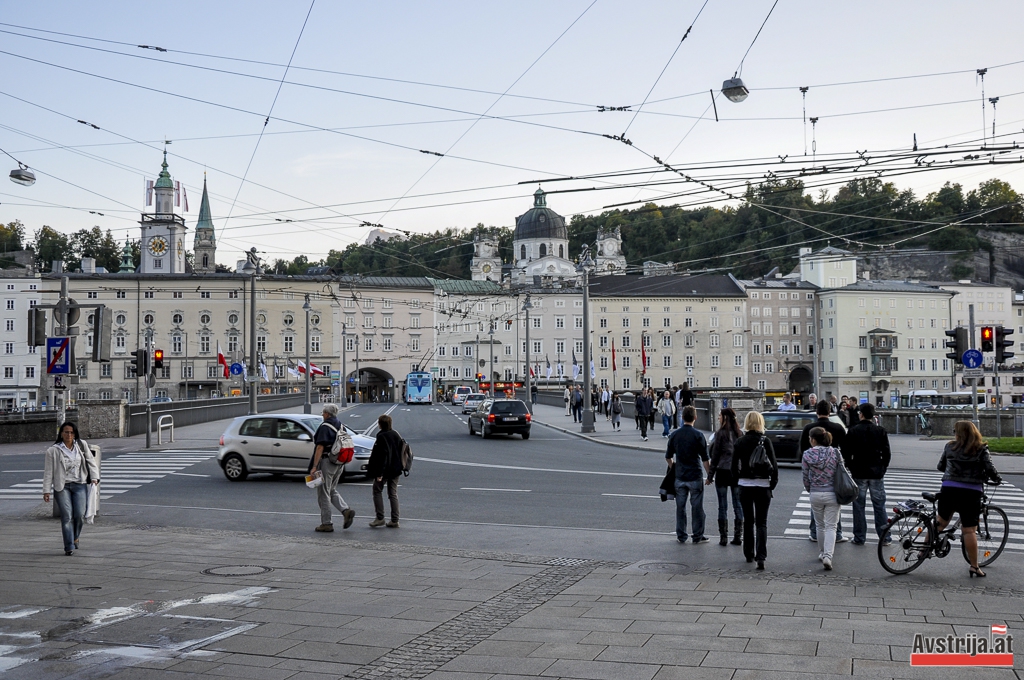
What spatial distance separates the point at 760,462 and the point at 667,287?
114098 mm

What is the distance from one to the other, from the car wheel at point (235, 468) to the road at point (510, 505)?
23 cm

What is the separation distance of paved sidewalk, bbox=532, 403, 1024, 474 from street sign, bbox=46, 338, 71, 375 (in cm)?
1760

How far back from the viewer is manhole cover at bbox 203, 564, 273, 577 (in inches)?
436

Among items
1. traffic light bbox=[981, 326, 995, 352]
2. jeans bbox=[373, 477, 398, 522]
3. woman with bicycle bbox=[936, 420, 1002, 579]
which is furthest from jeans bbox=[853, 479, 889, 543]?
traffic light bbox=[981, 326, 995, 352]

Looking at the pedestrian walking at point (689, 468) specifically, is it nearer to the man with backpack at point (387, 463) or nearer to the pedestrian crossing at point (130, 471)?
the man with backpack at point (387, 463)

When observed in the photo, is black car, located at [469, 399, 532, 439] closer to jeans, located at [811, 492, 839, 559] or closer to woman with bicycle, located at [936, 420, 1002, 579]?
jeans, located at [811, 492, 839, 559]

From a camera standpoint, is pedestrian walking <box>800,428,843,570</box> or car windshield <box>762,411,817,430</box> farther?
car windshield <box>762,411,817,430</box>

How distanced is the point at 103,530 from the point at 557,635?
9661 millimetres

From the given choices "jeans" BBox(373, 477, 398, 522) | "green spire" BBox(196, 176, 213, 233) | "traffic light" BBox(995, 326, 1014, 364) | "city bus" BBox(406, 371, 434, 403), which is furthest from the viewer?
"green spire" BBox(196, 176, 213, 233)

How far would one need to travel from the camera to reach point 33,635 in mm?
8281

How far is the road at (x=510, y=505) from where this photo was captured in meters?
12.4

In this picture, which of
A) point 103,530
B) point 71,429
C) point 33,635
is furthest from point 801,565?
point 103,530

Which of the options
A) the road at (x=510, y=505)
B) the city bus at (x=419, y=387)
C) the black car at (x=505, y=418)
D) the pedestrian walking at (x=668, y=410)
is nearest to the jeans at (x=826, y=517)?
the road at (x=510, y=505)

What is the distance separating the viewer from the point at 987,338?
28328mm
